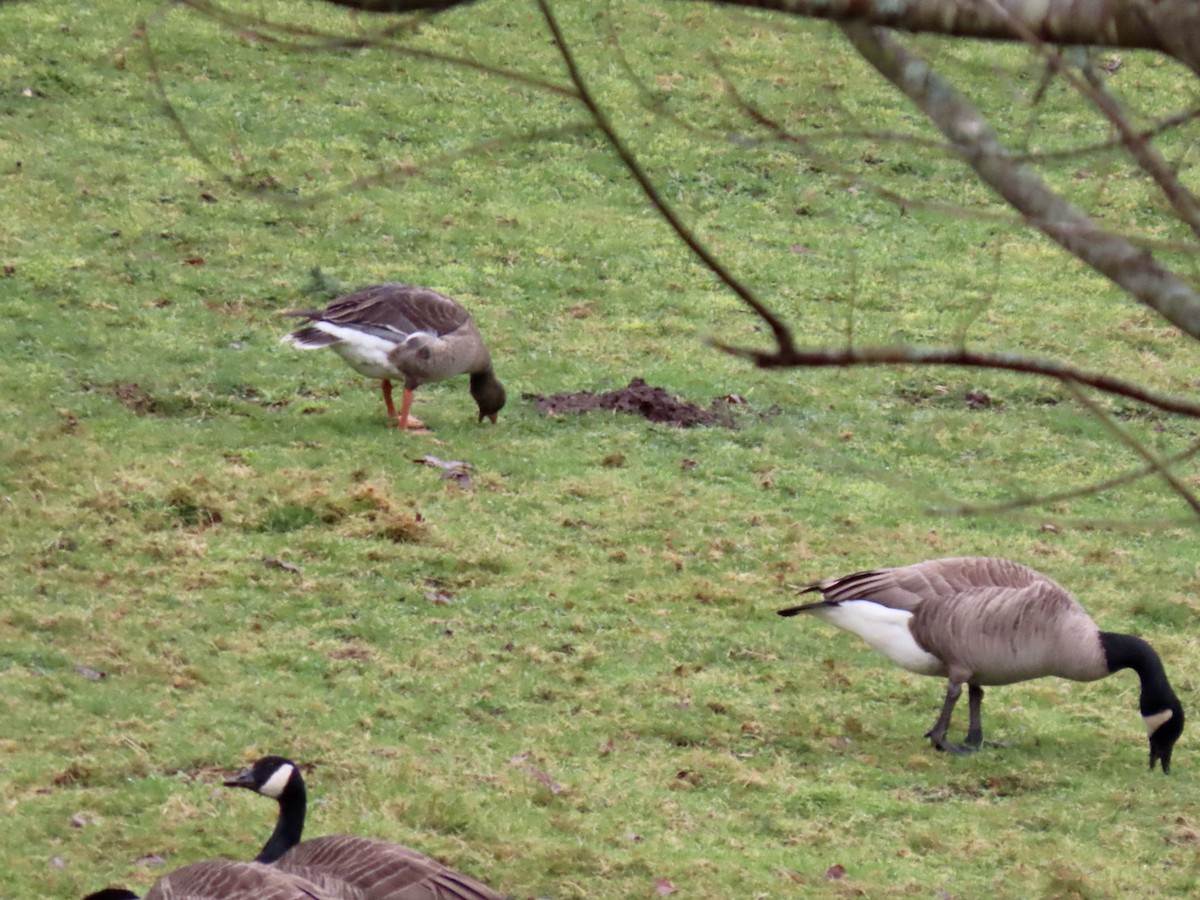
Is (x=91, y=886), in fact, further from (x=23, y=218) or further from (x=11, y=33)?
(x=11, y=33)

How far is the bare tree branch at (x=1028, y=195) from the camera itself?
2709mm

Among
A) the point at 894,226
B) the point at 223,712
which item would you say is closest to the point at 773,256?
the point at 894,226

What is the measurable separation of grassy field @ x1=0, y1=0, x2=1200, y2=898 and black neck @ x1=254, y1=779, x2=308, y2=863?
0.47m

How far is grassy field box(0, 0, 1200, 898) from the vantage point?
7.33 metres

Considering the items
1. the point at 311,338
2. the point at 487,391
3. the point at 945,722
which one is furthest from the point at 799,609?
the point at 311,338

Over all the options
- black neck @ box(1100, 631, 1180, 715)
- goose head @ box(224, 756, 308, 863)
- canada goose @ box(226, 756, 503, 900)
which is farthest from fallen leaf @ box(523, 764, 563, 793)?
black neck @ box(1100, 631, 1180, 715)

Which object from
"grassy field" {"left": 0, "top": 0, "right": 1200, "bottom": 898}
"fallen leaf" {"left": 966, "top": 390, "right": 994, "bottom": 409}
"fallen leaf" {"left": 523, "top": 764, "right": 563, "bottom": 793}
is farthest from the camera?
"fallen leaf" {"left": 966, "top": 390, "right": 994, "bottom": 409}

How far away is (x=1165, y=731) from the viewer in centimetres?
848

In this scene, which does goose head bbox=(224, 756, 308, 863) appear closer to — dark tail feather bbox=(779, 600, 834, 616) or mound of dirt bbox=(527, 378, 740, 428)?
dark tail feather bbox=(779, 600, 834, 616)

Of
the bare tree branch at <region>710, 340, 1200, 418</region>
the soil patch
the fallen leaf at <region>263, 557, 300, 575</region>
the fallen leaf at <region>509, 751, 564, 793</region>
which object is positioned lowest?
the soil patch

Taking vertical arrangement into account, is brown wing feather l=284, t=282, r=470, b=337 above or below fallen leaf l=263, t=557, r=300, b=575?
above

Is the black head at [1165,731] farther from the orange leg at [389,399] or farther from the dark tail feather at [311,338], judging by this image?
the dark tail feather at [311,338]

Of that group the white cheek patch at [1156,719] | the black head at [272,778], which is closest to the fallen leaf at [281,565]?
the black head at [272,778]

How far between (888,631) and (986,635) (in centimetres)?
58
